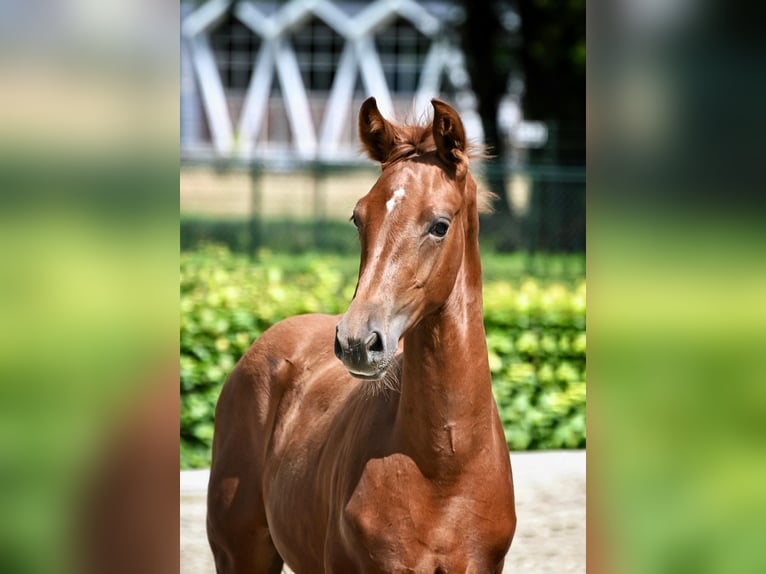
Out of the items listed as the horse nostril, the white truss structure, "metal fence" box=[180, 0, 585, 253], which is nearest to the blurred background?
the horse nostril

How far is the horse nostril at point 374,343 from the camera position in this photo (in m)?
2.55

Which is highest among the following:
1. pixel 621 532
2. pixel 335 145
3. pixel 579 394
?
pixel 335 145

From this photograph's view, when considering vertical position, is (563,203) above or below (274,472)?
above

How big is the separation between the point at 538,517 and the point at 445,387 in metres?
3.50

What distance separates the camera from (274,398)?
13.2ft

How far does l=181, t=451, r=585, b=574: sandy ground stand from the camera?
5.56 meters

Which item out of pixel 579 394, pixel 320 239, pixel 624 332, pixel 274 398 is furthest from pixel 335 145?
pixel 624 332

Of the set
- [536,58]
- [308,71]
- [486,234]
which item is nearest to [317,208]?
[486,234]

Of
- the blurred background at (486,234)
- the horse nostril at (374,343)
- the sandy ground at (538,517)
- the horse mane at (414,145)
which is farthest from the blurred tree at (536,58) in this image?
the horse nostril at (374,343)

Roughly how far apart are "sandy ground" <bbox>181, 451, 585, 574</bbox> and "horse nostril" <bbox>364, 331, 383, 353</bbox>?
10.7ft

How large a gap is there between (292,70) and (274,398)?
32.0 metres

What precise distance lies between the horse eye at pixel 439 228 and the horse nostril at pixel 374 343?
36 centimetres

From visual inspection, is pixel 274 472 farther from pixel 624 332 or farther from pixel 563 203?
pixel 563 203

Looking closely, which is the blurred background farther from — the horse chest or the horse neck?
the horse chest
